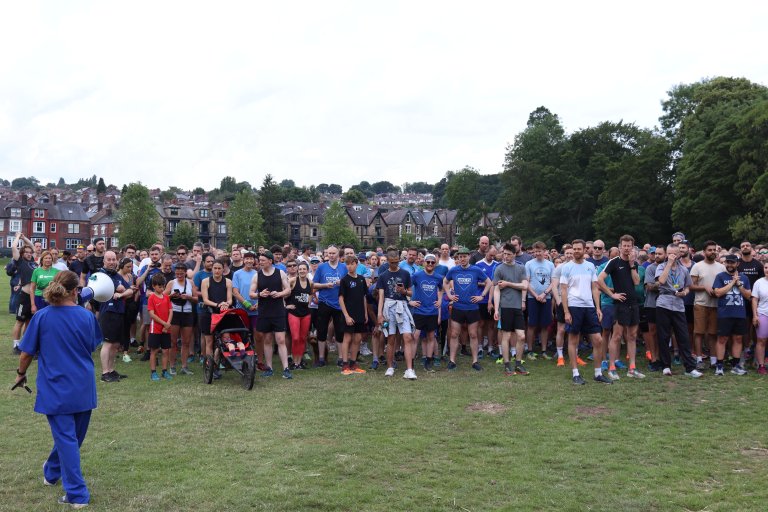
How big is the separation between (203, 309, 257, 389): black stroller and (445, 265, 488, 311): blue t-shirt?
373cm

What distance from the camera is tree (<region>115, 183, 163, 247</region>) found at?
80.7m

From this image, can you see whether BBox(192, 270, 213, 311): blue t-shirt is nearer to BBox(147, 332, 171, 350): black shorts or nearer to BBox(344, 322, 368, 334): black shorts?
BBox(147, 332, 171, 350): black shorts

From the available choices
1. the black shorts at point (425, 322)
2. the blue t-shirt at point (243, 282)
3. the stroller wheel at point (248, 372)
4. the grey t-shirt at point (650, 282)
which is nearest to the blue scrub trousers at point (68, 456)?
the stroller wheel at point (248, 372)

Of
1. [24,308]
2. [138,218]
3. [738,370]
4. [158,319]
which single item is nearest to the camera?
[158,319]

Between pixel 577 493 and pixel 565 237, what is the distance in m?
52.8

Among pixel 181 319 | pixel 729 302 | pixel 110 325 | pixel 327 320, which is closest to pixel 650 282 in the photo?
pixel 729 302

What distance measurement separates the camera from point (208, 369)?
10.3m

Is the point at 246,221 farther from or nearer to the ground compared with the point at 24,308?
farther from the ground

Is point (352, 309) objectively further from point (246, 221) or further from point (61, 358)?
point (246, 221)

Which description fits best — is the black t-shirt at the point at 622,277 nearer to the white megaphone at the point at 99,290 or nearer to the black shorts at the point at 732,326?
the black shorts at the point at 732,326

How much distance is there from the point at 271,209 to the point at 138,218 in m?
18.8

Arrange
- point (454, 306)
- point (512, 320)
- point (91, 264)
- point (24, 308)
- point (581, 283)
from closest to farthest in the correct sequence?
point (581, 283), point (512, 320), point (454, 306), point (24, 308), point (91, 264)

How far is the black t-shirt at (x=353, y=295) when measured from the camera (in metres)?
11.3

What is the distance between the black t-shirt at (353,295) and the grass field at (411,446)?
137cm
